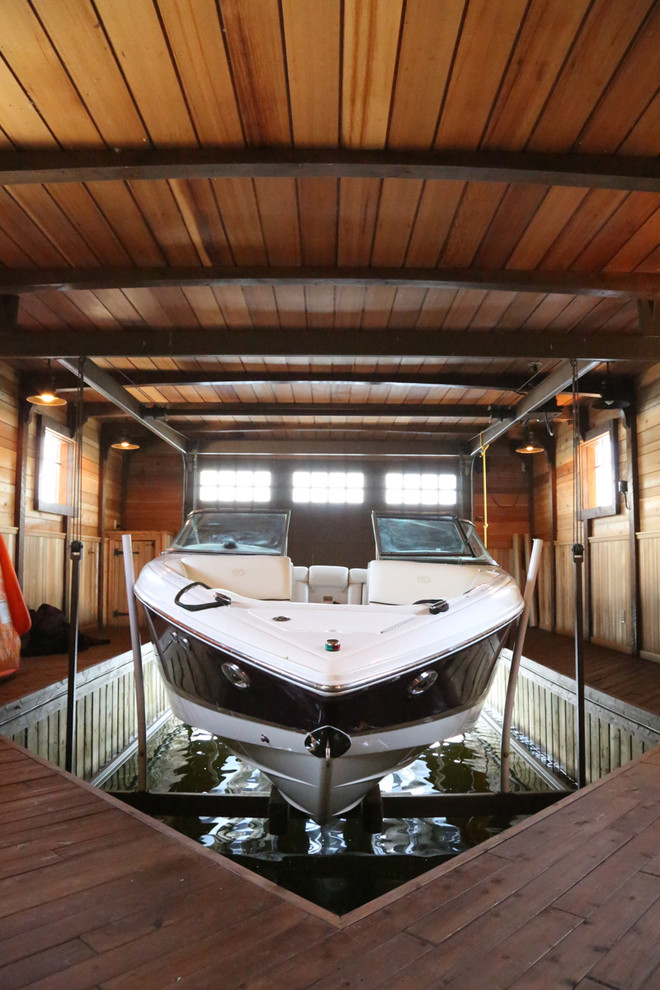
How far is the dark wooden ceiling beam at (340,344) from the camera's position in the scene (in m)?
4.38

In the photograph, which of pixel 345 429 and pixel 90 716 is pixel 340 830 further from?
pixel 345 429

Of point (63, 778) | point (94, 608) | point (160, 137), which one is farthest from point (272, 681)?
point (94, 608)

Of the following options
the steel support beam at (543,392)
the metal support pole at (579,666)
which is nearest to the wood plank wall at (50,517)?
the metal support pole at (579,666)

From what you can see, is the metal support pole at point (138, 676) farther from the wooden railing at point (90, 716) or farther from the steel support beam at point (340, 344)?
the steel support beam at point (340, 344)

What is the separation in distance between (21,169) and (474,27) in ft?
6.04

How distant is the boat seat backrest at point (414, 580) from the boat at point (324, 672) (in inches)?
0.8

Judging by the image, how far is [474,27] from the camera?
1941 millimetres

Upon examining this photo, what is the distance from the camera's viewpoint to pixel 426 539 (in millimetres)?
4707

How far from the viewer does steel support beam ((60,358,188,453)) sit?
5.02 meters

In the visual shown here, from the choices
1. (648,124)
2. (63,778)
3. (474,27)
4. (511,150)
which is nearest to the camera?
(474,27)

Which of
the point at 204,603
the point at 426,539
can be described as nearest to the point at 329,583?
the point at 426,539

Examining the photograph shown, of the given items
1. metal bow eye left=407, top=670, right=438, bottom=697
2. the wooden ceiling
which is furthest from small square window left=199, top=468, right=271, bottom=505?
metal bow eye left=407, top=670, right=438, bottom=697

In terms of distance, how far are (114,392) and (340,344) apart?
2475mm

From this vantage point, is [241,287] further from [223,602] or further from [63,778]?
[63,778]
